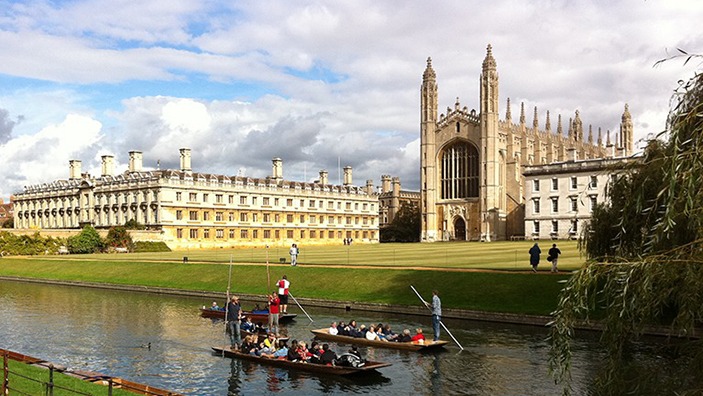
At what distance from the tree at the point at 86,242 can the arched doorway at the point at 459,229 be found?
50.1 meters

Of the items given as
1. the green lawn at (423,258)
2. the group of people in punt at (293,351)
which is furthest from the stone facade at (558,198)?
the group of people in punt at (293,351)

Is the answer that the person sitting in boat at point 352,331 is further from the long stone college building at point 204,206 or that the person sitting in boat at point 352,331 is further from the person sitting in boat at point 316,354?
the long stone college building at point 204,206

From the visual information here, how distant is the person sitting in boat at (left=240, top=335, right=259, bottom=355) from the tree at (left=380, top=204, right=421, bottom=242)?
91.7 meters

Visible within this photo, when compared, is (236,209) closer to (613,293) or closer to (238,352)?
(238,352)

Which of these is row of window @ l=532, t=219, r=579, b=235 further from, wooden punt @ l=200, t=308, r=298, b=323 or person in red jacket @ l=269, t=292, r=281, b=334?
person in red jacket @ l=269, t=292, r=281, b=334

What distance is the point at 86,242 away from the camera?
7312 centimetres

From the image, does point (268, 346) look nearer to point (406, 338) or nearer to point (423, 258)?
point (406, 338)

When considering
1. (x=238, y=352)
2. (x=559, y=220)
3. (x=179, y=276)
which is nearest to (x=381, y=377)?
(x=238, y=352)

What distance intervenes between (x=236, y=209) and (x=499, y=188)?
36.9 m

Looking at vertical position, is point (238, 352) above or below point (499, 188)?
below

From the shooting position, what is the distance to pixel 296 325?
28719 millimetres

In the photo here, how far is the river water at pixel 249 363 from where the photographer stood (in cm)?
1781

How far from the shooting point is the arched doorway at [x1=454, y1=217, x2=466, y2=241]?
99688 mm

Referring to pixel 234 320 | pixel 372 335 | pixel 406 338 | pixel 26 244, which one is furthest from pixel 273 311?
pixel 26 244
